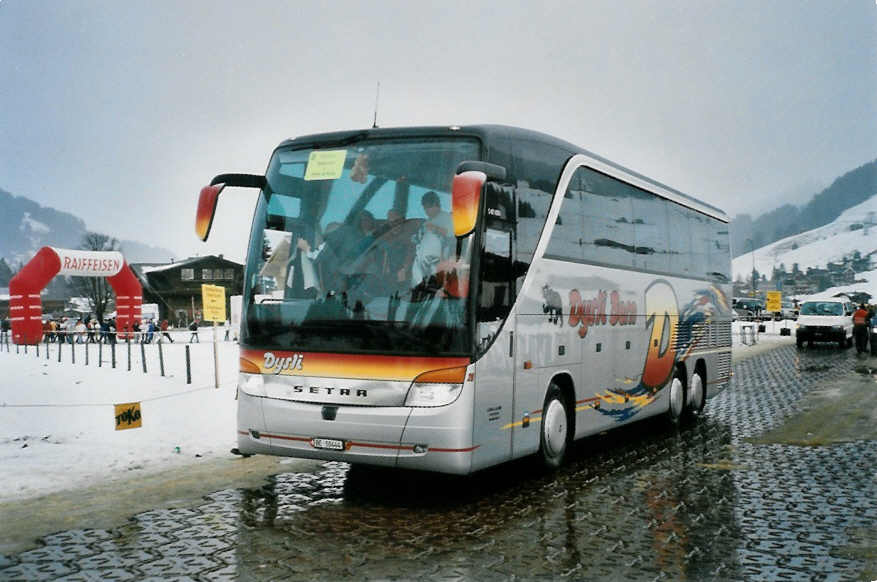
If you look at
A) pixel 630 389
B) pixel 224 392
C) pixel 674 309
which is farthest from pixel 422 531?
pixel 224 392

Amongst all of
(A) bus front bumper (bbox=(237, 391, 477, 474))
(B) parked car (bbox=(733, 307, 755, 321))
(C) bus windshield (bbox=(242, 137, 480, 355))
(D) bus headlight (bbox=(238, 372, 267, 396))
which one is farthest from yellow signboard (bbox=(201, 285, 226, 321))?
(B) parked car (bbox=(733, 307, 755, 321))

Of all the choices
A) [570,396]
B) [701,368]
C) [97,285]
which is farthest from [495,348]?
[97,285]

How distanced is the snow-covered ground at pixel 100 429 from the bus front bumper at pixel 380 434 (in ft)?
8.39

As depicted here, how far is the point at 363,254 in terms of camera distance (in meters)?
7.81

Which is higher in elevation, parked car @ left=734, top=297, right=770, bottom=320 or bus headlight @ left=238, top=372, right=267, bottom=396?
parked car @ left=734, top=297, right=770, bottom=320

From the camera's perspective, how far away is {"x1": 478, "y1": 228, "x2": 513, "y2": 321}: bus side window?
25.6ft

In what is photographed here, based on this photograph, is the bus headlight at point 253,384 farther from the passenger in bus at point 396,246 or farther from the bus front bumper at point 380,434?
the passenger in bus at point 396,246

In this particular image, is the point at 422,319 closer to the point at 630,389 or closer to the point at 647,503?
the point at 647,503

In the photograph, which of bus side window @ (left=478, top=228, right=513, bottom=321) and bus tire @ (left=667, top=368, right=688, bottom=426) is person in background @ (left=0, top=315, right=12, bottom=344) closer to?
bus tire @ (left=667, top=368, right=688, bottom=426)

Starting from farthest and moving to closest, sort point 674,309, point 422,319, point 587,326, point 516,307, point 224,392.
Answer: point 224,392 → point 674,309 → point 587,326 → point 516,307 → point 422,319

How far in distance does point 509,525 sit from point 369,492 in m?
1.81

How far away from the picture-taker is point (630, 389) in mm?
11555

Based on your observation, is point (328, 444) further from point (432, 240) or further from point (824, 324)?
point (824, 324)

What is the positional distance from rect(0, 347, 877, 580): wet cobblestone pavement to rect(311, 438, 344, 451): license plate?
0.52 metres
